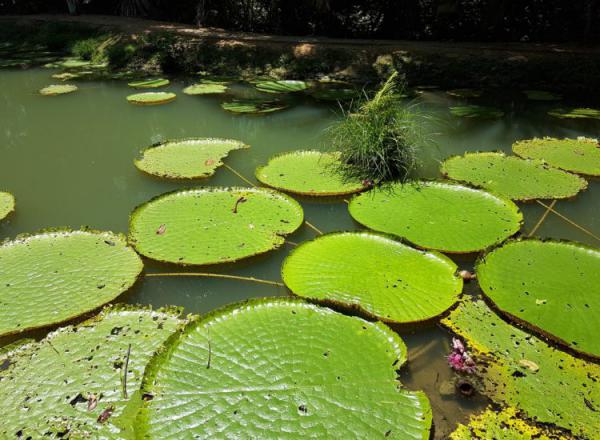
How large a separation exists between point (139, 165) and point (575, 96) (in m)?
5.91

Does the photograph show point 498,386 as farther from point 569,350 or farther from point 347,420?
point 347,420

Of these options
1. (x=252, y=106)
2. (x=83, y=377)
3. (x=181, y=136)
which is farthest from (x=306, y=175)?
(x=252, y=106)

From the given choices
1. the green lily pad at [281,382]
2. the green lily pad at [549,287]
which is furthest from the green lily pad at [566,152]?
the green lily pad at [281,382]

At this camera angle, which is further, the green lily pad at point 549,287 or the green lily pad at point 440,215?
the green lily pad at point 440,215

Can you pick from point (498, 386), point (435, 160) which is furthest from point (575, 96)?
point (498, 386)

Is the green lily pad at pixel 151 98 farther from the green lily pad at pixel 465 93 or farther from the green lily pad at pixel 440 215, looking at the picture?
the green lily pad at pixel 465 93

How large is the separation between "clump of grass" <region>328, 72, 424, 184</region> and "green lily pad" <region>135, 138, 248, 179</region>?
1111 mm

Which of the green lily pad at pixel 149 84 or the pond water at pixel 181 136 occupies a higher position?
the green lily pad at pixel 149 84

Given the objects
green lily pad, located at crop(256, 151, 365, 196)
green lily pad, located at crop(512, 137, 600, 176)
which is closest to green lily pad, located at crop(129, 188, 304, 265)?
green lily pad, located at crop(256, 151, 365, 196)

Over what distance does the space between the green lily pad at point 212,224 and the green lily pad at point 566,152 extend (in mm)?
2437

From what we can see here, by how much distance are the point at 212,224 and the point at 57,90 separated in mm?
4988

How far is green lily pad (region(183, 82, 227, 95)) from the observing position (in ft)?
20.8

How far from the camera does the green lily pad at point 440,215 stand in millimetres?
2752

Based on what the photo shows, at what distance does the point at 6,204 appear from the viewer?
3.17 m
